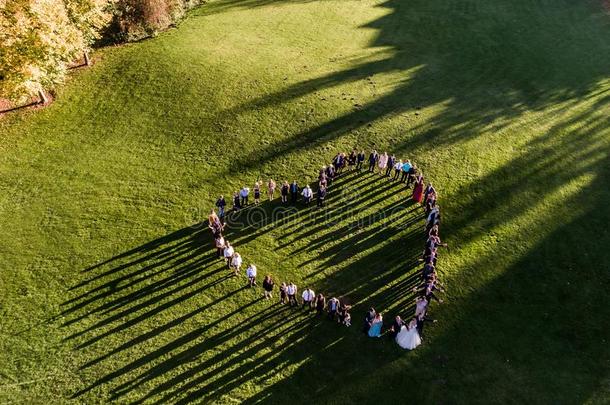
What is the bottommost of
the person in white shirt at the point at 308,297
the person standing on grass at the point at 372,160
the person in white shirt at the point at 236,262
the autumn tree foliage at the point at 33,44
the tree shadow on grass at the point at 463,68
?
the person in white shirt at the point at 308,297

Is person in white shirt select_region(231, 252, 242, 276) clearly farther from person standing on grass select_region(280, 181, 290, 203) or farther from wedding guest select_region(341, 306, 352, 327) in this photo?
wedding guest select_region(341, 306, 352, 327)

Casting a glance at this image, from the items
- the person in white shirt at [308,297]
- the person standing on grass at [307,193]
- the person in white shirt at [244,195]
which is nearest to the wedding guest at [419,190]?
the person standing on grass at [307,193]

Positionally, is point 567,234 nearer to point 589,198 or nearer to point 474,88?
point 589,198

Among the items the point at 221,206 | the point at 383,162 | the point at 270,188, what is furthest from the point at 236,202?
the point at 383,162

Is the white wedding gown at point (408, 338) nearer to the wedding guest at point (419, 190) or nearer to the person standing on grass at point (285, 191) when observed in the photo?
the wedding guest at point (419, 190)

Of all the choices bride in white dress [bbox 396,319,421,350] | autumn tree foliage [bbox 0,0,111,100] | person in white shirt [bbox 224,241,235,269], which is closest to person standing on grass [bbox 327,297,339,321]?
bride in white dress [bbox 396,319,421,350]
